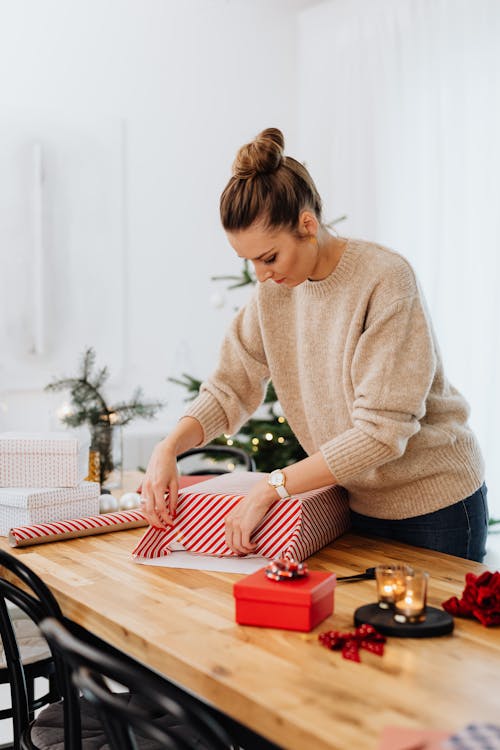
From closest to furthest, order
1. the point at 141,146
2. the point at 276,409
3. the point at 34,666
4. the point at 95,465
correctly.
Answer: the point at 34,666 < the point at 95,465 < the point at 276,409 < the point at 141,146

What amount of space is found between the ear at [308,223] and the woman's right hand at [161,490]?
55 cm

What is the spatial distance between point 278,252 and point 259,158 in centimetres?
19

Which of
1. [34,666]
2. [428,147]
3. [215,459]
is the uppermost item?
[428,147]

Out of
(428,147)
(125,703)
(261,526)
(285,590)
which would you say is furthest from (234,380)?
(428,147)

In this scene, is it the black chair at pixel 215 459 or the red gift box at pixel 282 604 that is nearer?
the red gift box at pixel 282 604

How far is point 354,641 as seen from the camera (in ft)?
4.15

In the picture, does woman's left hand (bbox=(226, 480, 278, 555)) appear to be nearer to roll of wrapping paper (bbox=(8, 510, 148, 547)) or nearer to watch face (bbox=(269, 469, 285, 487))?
watch face (bbox=(269, 469, 285, 487))

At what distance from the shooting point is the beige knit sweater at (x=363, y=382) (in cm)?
168

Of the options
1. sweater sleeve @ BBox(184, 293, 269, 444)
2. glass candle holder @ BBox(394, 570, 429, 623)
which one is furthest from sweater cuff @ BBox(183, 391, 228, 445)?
glass candle holder @ BBox(394, 570, 429, 623)

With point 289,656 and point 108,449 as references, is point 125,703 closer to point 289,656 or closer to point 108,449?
point 289,656

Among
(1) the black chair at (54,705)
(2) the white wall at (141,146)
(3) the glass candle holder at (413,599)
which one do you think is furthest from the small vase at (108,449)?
(2) the white wall at (141,146)

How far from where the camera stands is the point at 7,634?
1612mm

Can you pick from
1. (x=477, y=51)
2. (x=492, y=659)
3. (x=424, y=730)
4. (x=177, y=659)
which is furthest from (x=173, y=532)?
(x=477, y=51)

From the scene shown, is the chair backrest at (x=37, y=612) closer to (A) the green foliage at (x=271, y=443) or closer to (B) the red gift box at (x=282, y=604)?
(B) the red gift box at (x=282, y=604)
